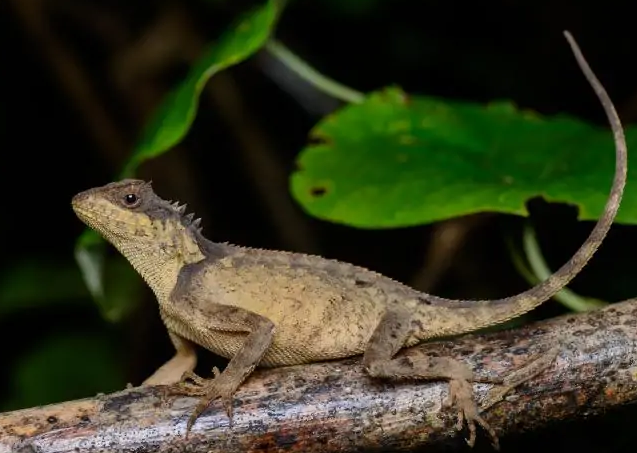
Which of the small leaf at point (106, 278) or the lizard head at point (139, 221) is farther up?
the lizard head at point (139, 221)

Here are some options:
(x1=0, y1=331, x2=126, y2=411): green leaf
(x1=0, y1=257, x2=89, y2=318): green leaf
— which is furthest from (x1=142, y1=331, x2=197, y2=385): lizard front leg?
(x1=0, y1=257, x2=89, y2=318): green leaf

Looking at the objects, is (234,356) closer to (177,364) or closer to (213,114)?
(177,364)

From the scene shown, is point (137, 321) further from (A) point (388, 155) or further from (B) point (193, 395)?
(B) point (193, 395)

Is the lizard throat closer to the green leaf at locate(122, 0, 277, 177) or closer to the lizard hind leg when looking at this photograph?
the green leaf at locate(122, 0, 277, 177)

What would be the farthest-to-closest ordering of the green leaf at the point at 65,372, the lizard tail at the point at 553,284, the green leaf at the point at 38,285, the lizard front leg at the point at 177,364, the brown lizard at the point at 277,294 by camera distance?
the green leaf at the point at 38,285 < the green leaf at the point at 65,372 < the lizard front leg at the point at 177,364 < the brown lizard at the point at 277,294 < the lizard tail at the point at 553,284

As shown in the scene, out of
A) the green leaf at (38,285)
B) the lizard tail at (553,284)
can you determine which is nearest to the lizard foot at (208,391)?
the lizard tail at (553,284)

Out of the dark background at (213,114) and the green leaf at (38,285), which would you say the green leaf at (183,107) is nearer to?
the green leaf at (38,285)

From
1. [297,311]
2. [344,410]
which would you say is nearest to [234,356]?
[297,311]
